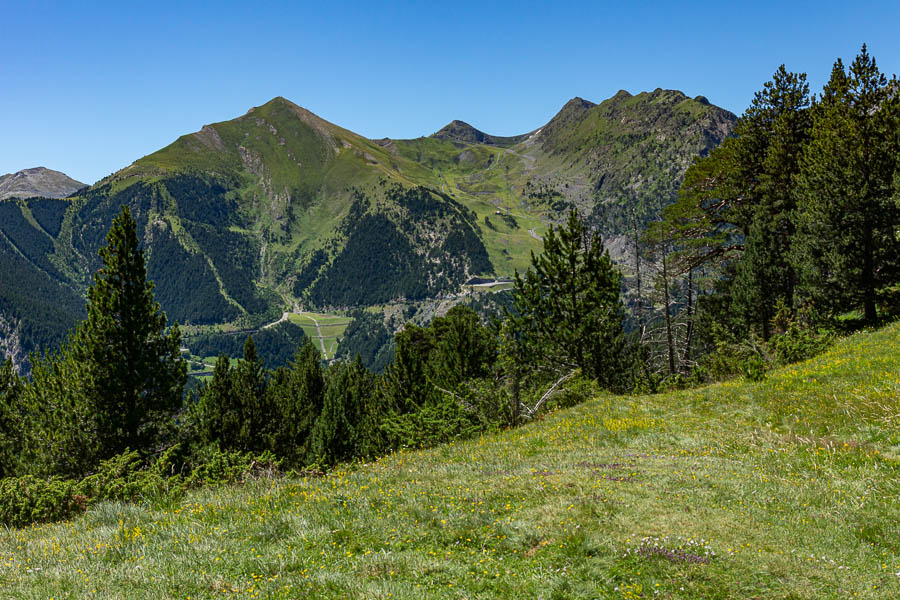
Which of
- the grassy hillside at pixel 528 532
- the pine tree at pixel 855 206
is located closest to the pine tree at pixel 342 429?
the grassy hillside at pixel 528 532

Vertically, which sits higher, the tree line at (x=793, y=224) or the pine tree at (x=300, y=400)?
the tree line at (x=793, y=224)

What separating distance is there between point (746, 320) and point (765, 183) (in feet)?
36.6

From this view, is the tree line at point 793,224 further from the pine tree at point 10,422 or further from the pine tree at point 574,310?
the pine tree at point 10,422

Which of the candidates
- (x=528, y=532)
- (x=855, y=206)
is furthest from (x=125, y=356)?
(x=855, y=206)

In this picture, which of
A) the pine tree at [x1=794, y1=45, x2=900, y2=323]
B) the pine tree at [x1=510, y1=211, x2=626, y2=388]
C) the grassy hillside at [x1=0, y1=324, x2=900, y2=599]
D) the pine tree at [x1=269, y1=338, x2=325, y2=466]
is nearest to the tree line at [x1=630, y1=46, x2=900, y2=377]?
the pine tree at [x1=794, y1=45, x2=900, y2=323]

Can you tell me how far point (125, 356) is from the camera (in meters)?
27.8

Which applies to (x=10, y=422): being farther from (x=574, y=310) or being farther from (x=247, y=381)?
(x=574, y=310)

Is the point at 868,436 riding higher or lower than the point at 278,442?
higher

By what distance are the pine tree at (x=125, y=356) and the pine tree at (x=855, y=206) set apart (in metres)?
40.4

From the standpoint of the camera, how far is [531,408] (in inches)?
931

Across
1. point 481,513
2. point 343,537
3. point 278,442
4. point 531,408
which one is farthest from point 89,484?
point 278,442

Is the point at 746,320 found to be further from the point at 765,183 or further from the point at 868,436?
the point at 868,436

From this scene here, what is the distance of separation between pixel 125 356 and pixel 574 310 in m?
27.9

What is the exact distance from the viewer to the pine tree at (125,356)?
26734 millimetres
